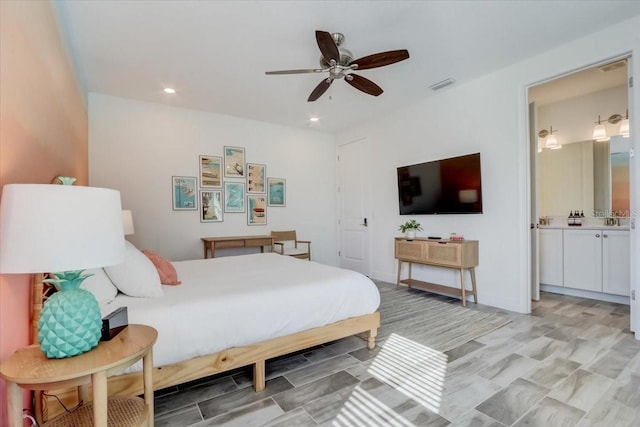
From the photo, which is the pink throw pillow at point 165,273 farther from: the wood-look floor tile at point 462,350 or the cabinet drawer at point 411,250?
the cabinet drawer at point 411,250

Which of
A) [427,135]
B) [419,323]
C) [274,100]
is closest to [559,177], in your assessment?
[427,135]

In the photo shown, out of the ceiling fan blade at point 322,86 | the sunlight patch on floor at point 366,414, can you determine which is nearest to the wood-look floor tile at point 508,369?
the sunlight patch on floor at point 366,414

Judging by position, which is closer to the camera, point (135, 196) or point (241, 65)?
point (241, 65)

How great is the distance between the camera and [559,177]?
14.9 ft

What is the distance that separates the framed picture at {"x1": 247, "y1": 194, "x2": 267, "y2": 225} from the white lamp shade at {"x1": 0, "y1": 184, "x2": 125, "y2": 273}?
13.5ft

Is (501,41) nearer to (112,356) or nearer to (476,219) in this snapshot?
(476,219)

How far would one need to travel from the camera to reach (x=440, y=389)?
1.94m

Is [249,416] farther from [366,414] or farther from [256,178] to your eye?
[256,178]

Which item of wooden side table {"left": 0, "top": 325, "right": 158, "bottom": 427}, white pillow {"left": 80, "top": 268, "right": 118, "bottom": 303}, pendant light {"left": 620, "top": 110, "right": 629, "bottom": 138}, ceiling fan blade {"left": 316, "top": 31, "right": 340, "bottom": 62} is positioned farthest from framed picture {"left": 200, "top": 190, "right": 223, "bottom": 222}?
pendant light {"left": 620, "top": 110, "right": 629, "bottom": 138}

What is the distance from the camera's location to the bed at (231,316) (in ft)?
5.47

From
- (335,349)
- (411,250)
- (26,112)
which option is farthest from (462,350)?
(26,112)

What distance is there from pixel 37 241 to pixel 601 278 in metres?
5.22

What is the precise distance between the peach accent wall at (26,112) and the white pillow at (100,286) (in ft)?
0.91

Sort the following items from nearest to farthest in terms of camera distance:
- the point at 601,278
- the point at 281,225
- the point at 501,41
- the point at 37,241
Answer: the point at 37,241 < the point at 501,41 < the point at 601,278 < the point at 281,225
